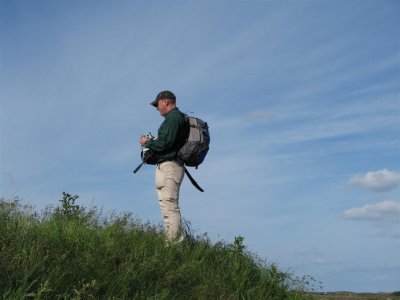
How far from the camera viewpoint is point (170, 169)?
8.94 m

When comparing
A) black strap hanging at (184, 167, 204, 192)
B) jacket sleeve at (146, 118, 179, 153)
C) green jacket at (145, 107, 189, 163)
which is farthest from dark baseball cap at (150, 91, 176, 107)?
black strap hanging at (184, 167, 204, 192)

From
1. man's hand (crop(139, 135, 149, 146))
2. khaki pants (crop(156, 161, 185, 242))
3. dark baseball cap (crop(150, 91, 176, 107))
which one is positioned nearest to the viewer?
khaki pants (crop(156, 161, 185, 242))

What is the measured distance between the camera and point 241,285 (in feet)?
27.8

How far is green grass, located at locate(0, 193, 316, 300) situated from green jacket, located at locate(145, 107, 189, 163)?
1.42 m

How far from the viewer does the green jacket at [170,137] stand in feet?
29.3

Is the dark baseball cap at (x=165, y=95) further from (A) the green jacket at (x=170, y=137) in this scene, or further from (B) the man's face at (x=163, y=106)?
(A) the green jacket at (x=170, y=137)

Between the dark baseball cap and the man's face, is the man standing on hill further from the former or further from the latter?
the dark baseball cap

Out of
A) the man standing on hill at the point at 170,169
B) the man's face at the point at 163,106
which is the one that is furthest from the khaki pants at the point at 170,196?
the man's face at the point at 163,106

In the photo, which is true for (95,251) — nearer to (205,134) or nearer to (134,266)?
(134,266)

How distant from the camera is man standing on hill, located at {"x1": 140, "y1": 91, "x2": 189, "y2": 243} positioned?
350 inches

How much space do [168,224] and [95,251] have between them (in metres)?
1.59

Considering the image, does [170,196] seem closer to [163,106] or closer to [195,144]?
[195,144]

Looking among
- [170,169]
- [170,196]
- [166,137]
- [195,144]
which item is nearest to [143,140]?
[166,137]

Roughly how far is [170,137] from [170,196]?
38.6 inches
